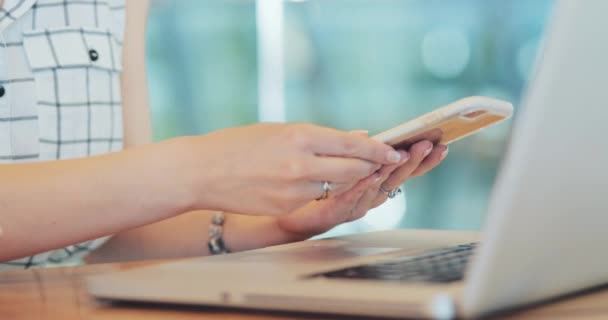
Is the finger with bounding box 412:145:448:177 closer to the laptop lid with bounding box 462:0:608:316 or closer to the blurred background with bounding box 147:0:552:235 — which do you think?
the laptop lid with bounding box 462:0:608:316

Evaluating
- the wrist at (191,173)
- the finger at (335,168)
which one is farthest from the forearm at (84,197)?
the finger at (335,168)

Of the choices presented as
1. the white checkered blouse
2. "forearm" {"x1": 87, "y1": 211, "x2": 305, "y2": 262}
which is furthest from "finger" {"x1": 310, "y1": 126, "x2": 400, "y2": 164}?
the white checkered blouse

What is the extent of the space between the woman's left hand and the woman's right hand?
0.10 meters

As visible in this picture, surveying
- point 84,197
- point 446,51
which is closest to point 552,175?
point 84,197

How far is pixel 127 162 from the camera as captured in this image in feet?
2.61

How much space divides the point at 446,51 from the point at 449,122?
2.19 m

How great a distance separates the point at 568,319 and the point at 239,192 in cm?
32

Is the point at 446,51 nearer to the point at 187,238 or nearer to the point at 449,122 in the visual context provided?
the point at 187,238

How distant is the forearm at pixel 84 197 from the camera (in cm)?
79

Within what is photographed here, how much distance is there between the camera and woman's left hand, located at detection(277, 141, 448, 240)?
2.85 ft

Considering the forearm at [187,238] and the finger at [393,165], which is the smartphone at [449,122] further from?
the forearm at [187,238]

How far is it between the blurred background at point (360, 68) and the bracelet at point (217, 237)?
1778 mm

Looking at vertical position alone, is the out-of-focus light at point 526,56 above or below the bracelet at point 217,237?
above

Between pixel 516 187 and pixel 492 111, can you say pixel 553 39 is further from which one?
pixel 492 111
